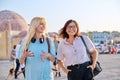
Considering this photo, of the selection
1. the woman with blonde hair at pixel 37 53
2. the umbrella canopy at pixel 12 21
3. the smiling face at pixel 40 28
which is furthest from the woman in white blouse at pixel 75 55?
the umbrella canopy at pixel 12 21

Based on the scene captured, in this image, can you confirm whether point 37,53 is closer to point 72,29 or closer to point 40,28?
point 40,28

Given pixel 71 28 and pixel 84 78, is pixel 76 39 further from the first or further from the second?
pixel 84 78

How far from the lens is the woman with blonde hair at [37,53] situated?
16.7 ft

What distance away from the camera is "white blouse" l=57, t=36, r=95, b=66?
17.3ft

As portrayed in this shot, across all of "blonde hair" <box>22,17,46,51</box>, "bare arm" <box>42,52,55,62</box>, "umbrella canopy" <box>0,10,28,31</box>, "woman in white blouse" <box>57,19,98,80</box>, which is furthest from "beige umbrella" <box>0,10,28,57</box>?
"bare arm" <box>42,52,55,62</box>

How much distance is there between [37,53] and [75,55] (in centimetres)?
57

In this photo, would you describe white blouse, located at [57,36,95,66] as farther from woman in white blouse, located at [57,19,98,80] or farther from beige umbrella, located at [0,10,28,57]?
beige umbrella, located at [0,10,28,57]

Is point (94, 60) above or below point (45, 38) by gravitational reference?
below

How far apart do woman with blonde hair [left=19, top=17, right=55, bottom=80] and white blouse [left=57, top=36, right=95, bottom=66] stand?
0.83ft

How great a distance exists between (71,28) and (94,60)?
571 mm

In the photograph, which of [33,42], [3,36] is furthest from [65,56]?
[3,36]

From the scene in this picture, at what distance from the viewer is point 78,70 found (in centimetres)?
526

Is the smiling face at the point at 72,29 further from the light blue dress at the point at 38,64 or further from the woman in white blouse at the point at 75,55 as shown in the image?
the light blue dress at the point at 38,64

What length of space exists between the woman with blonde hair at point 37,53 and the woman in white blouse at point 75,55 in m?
0.27
